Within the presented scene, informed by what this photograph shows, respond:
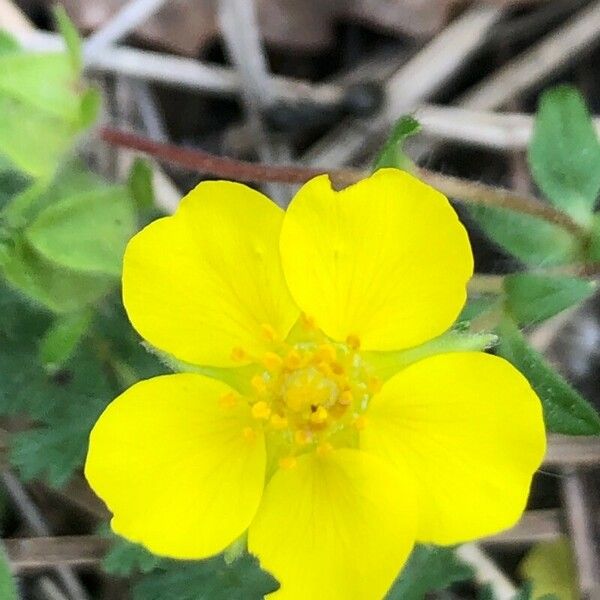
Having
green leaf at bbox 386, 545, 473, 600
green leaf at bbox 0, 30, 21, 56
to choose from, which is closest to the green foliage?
green leaf at bbox 0, 30, 21, 56

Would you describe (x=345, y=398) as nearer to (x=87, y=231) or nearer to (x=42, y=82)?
(x=87, y=231)

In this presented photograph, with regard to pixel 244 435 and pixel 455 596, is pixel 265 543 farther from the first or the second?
pixel 455 596

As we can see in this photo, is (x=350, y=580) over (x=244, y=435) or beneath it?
beneath

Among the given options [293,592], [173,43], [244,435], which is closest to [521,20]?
[173,43]

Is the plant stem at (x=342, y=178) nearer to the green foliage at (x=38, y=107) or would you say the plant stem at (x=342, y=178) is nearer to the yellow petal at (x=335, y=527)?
the green foliage at (x=38, y=107)

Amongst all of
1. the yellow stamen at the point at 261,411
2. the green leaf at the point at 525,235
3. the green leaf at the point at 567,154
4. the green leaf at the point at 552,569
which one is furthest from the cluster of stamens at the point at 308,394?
the green leaf at the point at 552,569

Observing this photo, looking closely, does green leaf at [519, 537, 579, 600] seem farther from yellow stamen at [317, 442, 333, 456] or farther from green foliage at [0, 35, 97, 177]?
green foliage at [0, 35, 97, 177]

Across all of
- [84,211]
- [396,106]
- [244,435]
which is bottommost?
[244,435]
